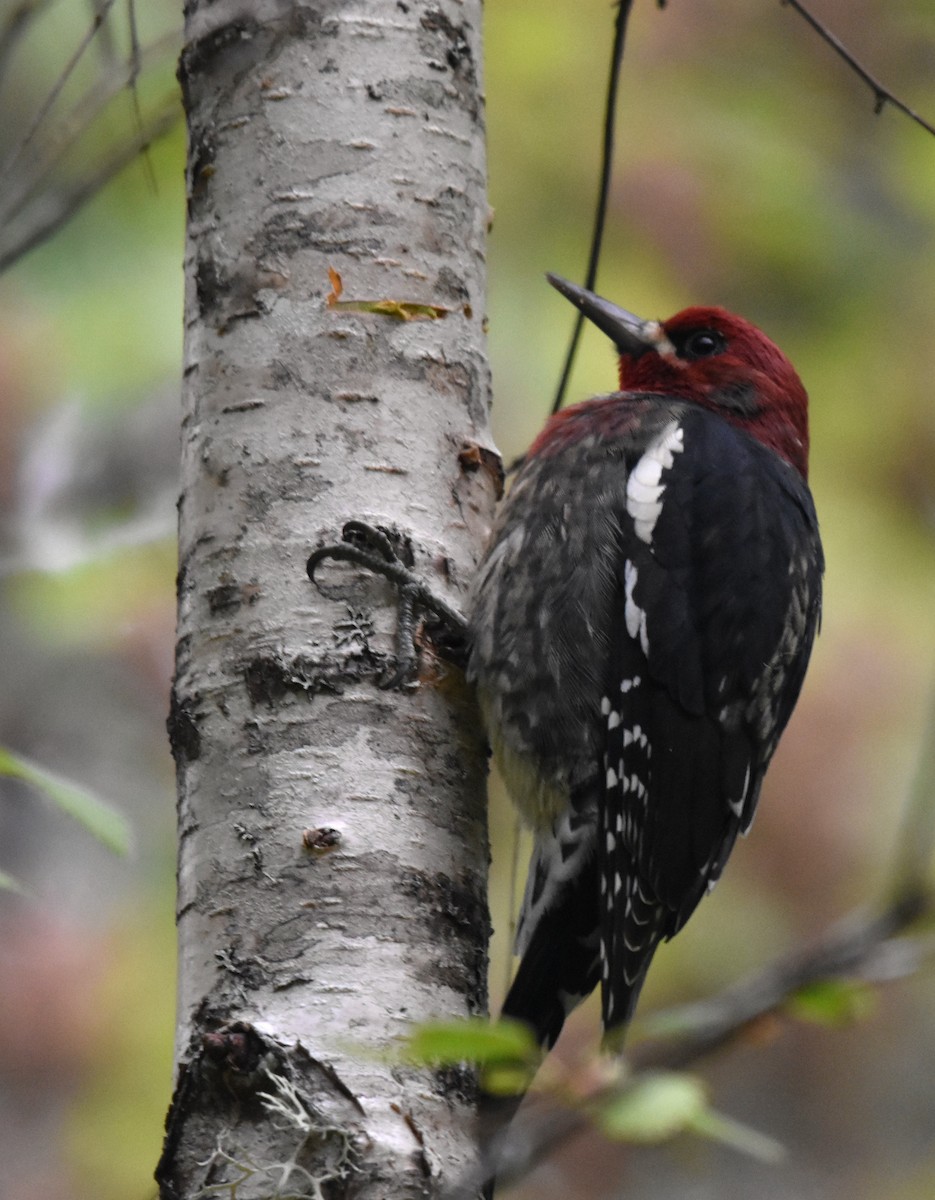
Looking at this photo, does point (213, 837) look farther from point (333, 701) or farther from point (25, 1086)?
point (25, 1086)

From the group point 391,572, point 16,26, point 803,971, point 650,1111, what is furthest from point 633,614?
point 803,971

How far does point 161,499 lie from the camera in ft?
14.8

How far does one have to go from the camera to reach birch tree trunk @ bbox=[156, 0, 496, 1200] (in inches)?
69.0

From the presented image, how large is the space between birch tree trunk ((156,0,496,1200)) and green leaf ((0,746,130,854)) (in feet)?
0.42

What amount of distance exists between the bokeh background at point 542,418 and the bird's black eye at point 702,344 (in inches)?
29.9

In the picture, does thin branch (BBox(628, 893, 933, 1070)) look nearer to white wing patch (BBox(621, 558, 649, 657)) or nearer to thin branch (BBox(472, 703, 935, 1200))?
thin branch (BBox(472, 703, 935, 1200))

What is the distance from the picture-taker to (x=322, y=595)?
7.00 ft

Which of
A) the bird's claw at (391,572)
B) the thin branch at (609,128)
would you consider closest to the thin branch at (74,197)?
the bird's claw at (391,572)

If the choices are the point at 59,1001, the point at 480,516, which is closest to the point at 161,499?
the point at 59,1001

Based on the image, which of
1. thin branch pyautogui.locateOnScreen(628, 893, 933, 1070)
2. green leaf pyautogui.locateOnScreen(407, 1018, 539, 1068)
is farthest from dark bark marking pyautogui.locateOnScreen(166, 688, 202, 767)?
thin branch pyautogui.locateOnScreen(628, 893, 933, 1070)

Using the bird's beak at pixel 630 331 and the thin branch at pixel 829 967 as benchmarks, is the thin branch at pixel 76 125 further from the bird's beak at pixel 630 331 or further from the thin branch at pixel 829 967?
the thin branch at pixel 829 967

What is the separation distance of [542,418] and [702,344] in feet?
4.24

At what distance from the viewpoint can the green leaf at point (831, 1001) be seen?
1.00 metres

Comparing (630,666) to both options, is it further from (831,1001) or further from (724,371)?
(831,1001)
